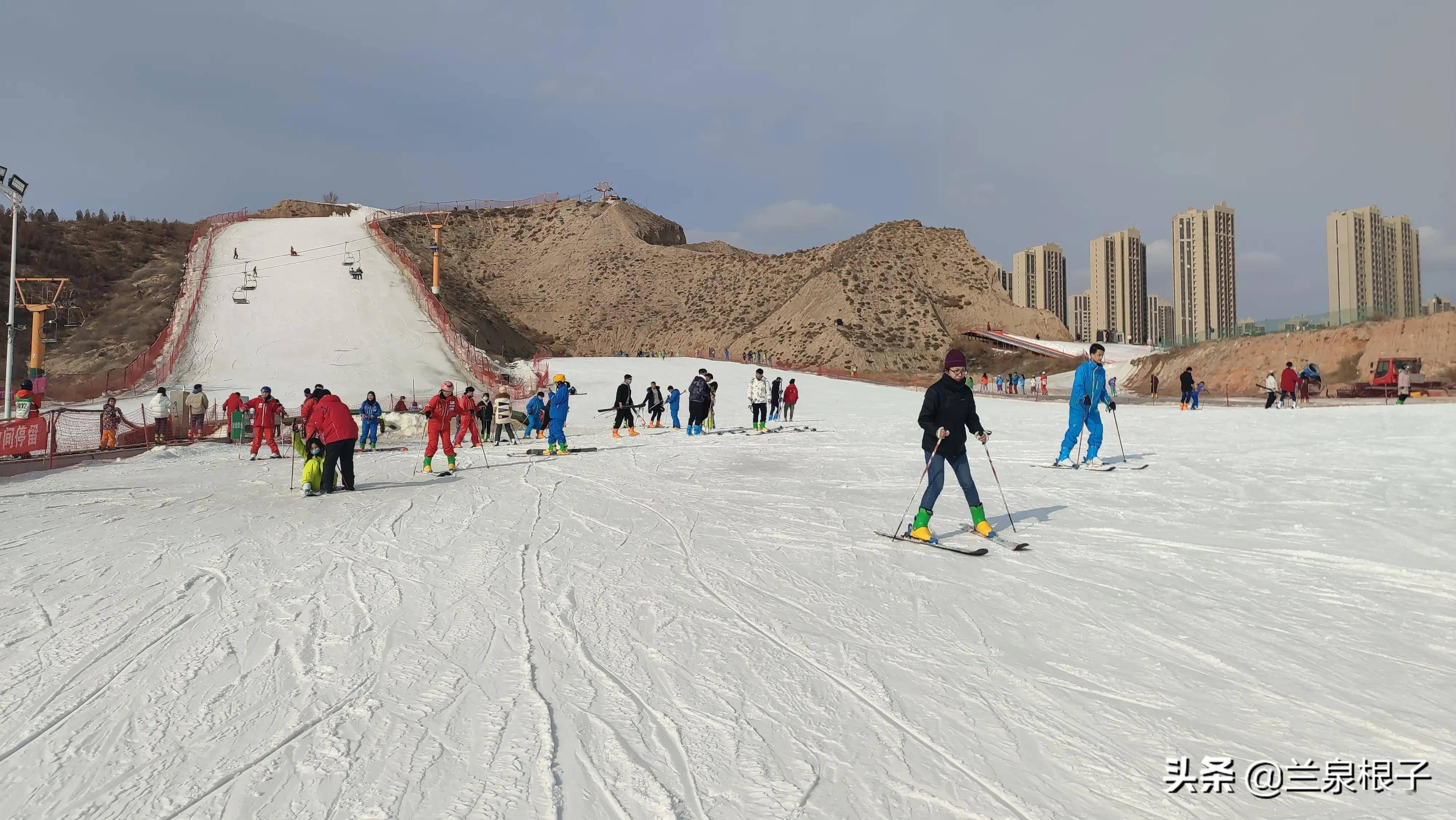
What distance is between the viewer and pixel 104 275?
48.0 metres

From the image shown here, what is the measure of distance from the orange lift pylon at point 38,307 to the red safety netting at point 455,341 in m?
14.8

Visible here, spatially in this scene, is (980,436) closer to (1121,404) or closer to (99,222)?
(1121,404)

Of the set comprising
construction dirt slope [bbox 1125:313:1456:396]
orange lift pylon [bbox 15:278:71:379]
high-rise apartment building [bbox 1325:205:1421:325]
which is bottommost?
construction dirt slope [bbox 1125:313:1456:396]

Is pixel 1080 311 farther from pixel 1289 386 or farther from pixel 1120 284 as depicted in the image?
pixel 1289 386

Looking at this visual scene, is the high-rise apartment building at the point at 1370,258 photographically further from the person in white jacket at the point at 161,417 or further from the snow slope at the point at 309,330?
the person in white jacket at the point at 161,417

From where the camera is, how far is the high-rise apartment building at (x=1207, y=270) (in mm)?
87938

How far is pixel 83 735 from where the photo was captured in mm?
3400

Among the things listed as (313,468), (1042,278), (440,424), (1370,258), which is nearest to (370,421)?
(440,424)

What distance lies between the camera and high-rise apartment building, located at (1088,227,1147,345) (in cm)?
10850

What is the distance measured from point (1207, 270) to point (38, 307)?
102m

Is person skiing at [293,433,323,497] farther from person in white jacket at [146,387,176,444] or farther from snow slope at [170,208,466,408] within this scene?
snow slope at [170,208,466,408]

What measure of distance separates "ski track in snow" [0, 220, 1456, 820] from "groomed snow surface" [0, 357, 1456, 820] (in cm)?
2

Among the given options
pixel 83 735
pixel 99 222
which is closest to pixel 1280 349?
pixel 83 735

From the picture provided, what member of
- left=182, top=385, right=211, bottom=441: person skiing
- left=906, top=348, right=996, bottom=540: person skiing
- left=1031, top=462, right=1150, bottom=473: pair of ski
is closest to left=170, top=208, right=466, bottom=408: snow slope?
left=182, top=385, right=211, bottom=441: person skiing
